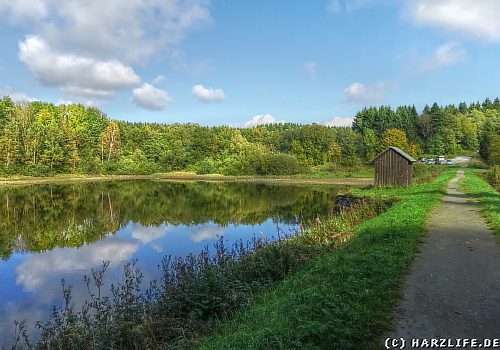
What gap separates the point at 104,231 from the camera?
24250mm

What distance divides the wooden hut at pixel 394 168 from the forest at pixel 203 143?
98.1 feet

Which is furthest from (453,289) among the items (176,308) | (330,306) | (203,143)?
(203,143)

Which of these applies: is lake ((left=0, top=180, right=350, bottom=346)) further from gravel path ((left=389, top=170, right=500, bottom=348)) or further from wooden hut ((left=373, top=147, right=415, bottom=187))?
gravel path ((left=389, top=170, right=500, bottom=348))

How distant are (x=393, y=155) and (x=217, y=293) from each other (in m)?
32.0

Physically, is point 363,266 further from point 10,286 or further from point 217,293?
point 10,286

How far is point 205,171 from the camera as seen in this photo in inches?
3548

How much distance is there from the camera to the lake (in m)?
13.6

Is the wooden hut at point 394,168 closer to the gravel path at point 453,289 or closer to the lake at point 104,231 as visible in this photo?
the lake at point 104,231

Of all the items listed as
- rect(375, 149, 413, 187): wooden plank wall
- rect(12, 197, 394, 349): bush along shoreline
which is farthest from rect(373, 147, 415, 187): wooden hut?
rect(12, 197, 394, 349): bush along shoreline

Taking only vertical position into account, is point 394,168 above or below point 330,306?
above

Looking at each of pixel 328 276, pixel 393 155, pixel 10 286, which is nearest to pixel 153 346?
pixel 328 276

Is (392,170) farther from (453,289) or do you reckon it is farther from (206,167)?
(206,167)

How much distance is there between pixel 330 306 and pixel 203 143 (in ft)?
315

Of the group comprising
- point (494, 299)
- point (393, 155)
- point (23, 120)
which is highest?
point (23, 120)
